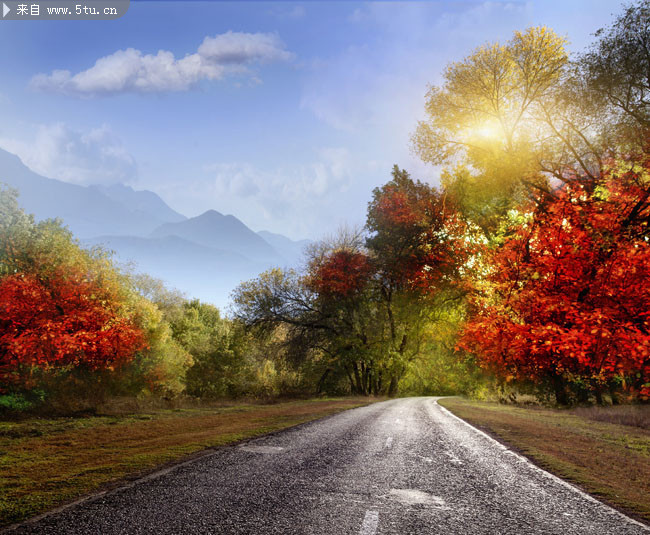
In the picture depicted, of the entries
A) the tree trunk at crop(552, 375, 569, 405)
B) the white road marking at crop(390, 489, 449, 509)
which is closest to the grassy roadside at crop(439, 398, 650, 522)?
the white road marking at crop(390, 489, 449, 509)

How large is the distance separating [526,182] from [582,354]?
316 inches

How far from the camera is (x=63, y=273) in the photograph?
24.7m

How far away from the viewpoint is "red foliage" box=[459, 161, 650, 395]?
14.1 meters

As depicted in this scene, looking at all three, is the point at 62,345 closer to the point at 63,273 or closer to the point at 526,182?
the point at 63,273

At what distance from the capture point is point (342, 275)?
34656mm

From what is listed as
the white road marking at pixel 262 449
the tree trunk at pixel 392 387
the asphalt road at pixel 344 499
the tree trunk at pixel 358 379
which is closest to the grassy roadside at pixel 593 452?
the asphalt road at pixel 344 499

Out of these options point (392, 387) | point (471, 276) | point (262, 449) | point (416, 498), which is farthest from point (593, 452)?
point (392, 387)

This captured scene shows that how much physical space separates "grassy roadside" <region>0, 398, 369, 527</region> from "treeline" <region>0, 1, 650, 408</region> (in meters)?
9.13

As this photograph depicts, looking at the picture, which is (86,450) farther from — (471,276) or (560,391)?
(560,391)

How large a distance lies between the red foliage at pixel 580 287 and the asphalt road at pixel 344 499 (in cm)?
720

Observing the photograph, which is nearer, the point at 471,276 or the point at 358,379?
the point at 471,276

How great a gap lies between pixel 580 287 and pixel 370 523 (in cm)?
1460

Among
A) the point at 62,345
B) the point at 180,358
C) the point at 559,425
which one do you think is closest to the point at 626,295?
the point at 559,425

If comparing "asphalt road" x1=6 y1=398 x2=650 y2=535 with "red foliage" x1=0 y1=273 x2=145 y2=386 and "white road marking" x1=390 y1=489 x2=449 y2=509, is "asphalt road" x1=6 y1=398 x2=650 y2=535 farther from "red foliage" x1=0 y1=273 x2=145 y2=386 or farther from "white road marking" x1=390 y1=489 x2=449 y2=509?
"red foliage" x1=0 y1=273 x2=145 y2=386
